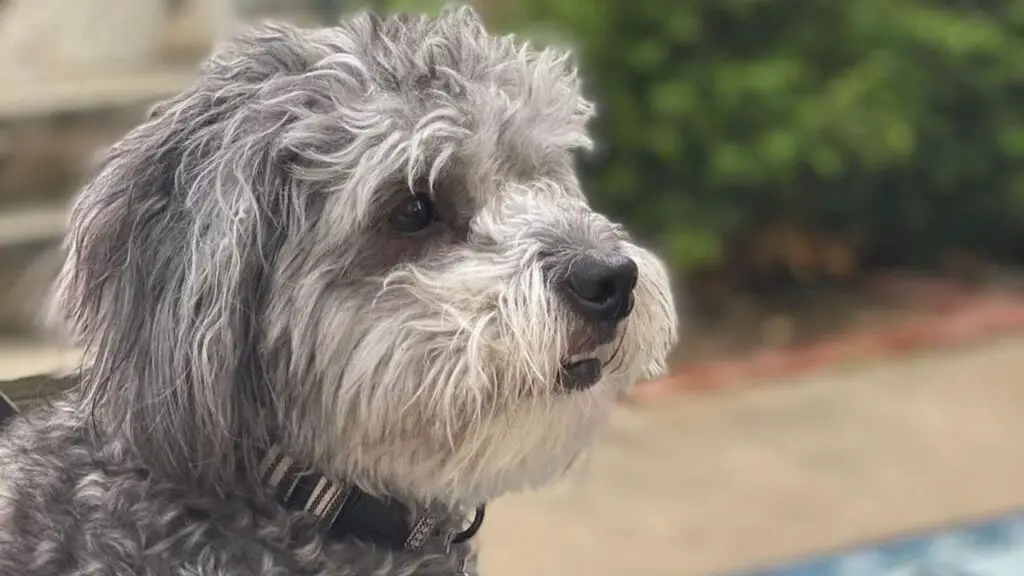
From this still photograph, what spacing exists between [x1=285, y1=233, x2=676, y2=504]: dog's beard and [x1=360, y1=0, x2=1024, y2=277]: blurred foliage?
3339 millimetres

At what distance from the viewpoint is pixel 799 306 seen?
5.71 m

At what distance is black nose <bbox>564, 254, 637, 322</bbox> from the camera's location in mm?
1508

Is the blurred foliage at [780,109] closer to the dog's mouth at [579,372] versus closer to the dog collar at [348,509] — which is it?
the dog's mouth at [579,372]

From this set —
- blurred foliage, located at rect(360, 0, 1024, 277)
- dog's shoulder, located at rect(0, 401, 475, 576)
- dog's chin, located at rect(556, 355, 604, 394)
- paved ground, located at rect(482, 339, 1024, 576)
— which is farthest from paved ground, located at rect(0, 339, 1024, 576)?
dog's chin, located at rect(556, 355, 604, 394)

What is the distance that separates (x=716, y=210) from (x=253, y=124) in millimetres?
4000

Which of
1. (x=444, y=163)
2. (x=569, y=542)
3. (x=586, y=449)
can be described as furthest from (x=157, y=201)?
(x=569, y=542)

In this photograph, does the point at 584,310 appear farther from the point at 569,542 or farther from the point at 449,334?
the point at 569,542

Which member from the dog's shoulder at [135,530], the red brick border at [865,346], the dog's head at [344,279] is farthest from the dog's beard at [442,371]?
the red brick border at [865,346]

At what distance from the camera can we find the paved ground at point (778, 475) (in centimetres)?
357

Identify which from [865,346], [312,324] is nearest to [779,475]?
[865,346]

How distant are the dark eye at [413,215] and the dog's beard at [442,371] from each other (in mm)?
56

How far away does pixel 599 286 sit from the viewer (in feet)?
4.95

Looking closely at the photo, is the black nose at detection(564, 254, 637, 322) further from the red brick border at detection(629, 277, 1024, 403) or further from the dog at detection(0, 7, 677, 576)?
the red brick border at detection(629, 277, 1024, 403)

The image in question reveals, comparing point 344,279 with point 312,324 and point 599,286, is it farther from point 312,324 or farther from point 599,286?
point 599,286
